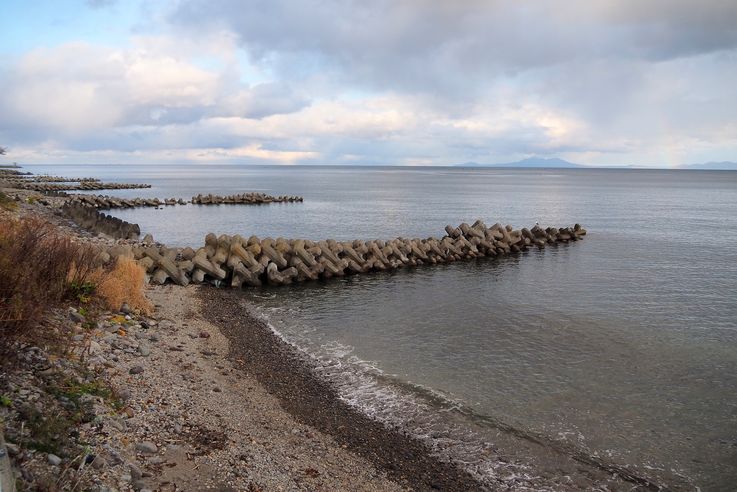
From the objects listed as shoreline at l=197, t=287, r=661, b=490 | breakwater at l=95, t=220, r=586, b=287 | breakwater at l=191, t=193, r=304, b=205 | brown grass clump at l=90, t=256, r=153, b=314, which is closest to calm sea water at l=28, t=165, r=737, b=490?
shoreline at l=197, t=287, r=661, b=490

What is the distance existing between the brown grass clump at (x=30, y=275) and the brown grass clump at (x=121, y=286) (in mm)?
567

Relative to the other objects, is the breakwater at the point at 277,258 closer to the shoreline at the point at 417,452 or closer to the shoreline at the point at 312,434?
the shoreline at the point at 312,434

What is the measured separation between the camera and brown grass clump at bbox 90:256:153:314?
13375 mm

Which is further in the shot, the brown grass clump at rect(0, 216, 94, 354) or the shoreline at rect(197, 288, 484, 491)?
the shoreline at rect(197, 288, 484, 491)

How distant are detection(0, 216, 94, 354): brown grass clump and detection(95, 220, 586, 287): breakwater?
587 centimetres

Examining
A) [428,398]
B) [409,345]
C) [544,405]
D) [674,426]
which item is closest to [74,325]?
[428,398]

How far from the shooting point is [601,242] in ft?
130

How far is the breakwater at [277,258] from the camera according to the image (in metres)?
22.1

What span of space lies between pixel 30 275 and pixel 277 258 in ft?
51.0

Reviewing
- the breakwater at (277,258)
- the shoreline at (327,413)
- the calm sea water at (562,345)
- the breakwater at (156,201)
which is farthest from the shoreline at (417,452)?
the breakwater at (156,201)

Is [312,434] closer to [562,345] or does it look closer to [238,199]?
[562,345]

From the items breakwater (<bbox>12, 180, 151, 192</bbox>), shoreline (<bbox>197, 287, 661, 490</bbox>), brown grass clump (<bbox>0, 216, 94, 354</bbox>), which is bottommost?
shoreline (<bbox>197, 287, 661, 490</bbox>)

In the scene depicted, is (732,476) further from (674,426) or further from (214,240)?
(214,240)

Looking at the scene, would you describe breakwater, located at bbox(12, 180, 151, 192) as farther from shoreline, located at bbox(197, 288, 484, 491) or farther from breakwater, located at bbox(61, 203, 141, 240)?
shoreline, located at bbox(197, 288, 484, 491)
